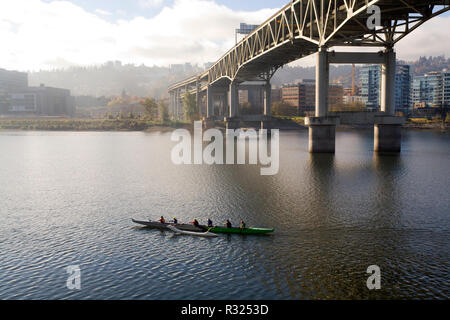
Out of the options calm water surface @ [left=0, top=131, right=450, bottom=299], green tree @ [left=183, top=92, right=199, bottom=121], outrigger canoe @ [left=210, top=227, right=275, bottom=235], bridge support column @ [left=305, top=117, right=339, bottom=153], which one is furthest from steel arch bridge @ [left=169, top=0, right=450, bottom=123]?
green tree @ [left=183, top=92, right=199, bottom=121]

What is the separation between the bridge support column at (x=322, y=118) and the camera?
236ft

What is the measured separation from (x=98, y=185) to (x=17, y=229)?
18.5 metres

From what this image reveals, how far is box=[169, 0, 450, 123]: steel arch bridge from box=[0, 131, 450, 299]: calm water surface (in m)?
24.0

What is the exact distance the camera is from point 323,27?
6994 centimetres

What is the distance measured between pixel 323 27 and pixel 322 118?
15698 mm

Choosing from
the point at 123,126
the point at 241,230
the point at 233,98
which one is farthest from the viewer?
the point at 123,126

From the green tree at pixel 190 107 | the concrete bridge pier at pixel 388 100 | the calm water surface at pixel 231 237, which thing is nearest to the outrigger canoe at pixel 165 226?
the calm water surface at pixel 231 237

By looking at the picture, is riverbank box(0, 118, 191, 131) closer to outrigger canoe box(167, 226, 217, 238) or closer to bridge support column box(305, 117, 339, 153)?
bridge support column box(305, 117, 339, 153)

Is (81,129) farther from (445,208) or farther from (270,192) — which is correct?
(445,208)

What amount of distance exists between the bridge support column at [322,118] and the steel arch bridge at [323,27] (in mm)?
3123

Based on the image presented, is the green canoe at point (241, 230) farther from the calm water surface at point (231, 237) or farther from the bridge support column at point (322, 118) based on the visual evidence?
the bridge support column at point (322, 118)

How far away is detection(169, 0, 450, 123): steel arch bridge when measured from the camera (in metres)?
59.9

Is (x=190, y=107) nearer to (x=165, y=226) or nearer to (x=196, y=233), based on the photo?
(x=165, y=226)
